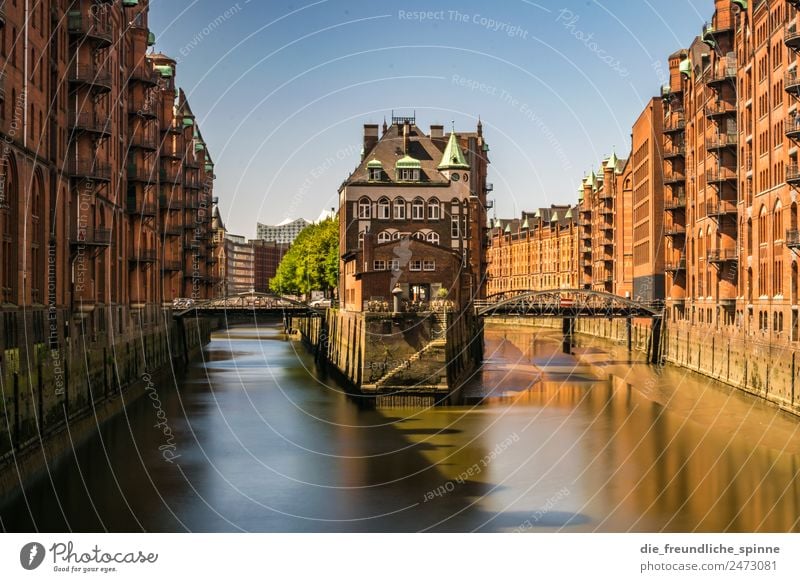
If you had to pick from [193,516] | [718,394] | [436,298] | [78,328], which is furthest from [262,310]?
[193,516]

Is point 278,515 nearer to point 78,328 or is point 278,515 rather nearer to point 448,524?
point 448,524

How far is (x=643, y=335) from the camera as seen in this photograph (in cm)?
8694

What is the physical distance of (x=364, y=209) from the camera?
80.8 metres

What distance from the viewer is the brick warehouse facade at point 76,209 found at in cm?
3709

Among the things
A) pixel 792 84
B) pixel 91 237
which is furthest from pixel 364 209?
pixel 792 84

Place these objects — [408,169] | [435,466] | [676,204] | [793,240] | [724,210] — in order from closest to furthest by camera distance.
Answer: [435,466], [793,240], [724,210], [676,204], [408,169]

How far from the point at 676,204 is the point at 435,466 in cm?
4861

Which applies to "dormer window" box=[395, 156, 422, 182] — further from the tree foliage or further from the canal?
the canal

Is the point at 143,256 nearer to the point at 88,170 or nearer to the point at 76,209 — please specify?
the point at 76,209

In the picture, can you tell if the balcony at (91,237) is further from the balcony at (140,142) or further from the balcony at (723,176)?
the balcony at (723,176)

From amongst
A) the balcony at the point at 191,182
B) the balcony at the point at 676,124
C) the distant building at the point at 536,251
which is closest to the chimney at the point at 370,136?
the balcony at the point at 191,182

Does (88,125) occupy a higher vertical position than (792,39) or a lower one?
lower

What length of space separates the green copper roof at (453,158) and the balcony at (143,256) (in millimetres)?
23334

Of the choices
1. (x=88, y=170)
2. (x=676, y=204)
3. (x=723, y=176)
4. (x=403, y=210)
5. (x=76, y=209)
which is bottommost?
(x=76, y=209)
